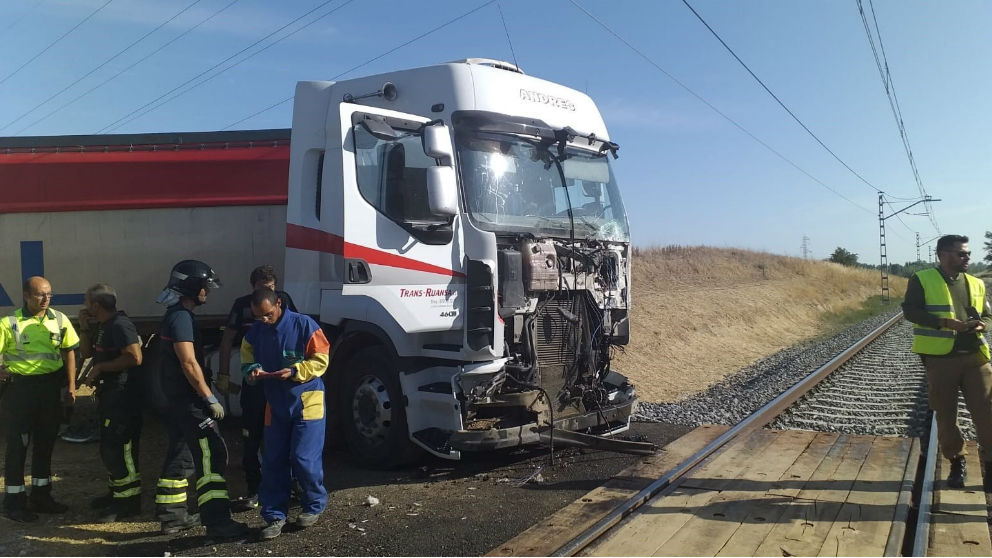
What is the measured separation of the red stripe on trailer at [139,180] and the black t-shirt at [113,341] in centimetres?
266

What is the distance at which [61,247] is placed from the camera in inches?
320

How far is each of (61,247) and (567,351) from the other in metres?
5.77

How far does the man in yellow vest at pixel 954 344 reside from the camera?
17.8 ft

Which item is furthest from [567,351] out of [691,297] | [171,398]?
[691,297]

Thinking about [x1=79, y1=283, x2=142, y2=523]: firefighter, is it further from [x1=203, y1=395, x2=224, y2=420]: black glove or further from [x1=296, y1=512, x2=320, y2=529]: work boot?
[x1=296, y1=512, x2=320, y2=529]: work boot

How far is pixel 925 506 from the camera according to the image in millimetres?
5031

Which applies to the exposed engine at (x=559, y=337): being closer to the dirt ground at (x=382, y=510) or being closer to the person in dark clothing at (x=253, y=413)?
the dirt ground at (x=382, y=510)

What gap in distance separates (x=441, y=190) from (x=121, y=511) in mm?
3485

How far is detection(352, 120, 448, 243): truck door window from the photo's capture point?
20.8 ft

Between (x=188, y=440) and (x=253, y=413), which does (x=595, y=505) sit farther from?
(x=188, y=440)

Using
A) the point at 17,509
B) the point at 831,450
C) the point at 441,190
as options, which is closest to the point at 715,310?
the point at 831,450

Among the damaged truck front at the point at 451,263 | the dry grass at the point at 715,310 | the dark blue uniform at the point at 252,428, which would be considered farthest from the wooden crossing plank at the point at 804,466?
the dry grass at the point at 715,310

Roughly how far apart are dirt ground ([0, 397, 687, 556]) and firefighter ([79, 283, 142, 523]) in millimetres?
191

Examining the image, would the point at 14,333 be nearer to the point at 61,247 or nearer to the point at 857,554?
the point at 61,247
